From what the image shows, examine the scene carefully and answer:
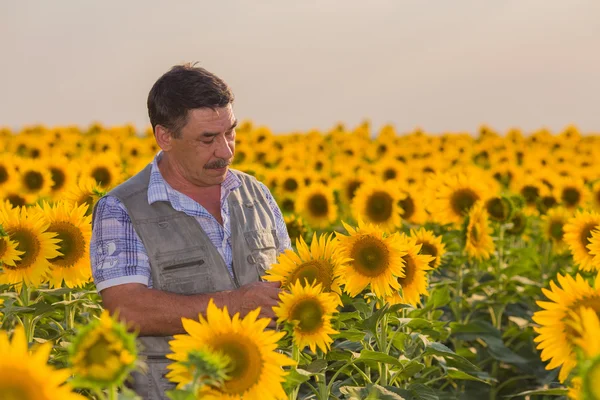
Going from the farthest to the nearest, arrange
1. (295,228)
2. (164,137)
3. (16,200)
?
(16,200) → (295,228) → (164,137)

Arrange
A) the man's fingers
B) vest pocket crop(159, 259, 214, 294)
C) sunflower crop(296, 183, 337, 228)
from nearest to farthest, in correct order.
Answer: the man's fingers, vest pocket crop(159, 259, 214, 294), sunflower crop(296, 183, 337, 228)

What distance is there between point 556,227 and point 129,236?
5.85m

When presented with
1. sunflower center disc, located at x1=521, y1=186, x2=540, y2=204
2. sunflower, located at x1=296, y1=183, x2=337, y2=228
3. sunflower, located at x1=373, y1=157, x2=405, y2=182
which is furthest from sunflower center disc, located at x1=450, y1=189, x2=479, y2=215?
sunflower, located at x1=373, y1=157, x2=405, y2=182

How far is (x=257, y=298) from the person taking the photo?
13.1 ft

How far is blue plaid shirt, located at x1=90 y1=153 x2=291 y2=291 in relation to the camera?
4.50 m

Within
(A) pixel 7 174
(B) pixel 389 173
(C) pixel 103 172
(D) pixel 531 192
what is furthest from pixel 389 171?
(A) pixel 7 174

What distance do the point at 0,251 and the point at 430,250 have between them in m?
3.04

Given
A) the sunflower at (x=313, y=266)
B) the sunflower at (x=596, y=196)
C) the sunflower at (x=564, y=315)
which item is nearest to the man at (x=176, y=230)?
the sunflower at (x=313, y=266)

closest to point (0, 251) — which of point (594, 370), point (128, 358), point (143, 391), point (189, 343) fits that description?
point (143, 391)

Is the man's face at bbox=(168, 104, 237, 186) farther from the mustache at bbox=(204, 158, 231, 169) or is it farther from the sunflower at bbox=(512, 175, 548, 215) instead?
the sunflower at bbox=(512, 175, 548, 215)

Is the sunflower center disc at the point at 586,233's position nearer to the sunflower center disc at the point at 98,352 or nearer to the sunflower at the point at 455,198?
the sunflower at the point at 455,198

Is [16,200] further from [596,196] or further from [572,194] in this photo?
[596,196]

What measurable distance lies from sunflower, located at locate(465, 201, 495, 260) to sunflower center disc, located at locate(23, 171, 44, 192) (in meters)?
5.85

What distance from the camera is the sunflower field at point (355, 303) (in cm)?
259
